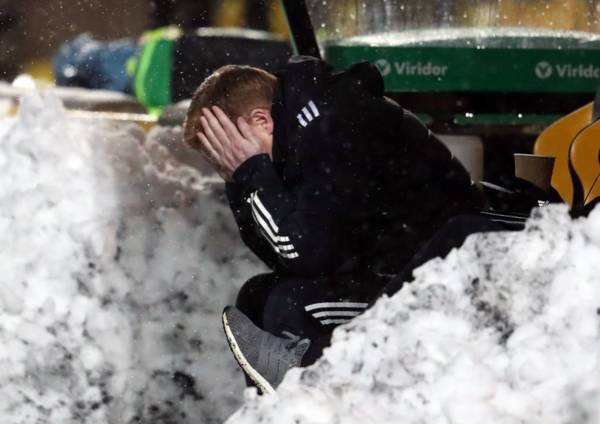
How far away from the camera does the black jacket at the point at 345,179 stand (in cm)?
288

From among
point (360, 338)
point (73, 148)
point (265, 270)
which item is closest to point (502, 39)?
point (265, 270)

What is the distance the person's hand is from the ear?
0.03 meters

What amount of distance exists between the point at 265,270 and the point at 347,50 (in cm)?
83

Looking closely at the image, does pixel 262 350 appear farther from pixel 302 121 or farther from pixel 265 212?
pixel 302 121

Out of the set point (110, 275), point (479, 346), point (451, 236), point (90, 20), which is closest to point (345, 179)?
point (451, 236)

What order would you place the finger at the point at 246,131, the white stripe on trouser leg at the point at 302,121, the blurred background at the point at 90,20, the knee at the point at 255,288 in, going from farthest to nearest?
the blurred background at the point at 90,20 → the knee at the point at 255,288 → the finger at the point at 246,131 → the white stripe on trouser leg at the point at 302,121

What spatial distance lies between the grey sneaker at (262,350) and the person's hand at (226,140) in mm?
400

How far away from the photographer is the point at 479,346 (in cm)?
204

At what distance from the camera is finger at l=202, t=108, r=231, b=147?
10.0ft

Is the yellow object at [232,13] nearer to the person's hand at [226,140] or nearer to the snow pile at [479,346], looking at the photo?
the person's hand at [226,140]

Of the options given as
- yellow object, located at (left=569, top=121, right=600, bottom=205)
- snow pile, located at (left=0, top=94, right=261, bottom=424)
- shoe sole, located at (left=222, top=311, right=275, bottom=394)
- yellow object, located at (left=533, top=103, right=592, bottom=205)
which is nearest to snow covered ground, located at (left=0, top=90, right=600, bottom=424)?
snow pile, located at (left=0, top=94, right=261, bottom=424)

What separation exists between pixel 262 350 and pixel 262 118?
0.64 meters

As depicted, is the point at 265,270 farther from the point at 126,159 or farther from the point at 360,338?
the point at 360,338

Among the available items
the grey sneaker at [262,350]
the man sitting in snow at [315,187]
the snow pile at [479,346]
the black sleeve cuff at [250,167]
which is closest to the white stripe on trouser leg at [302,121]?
the man sitting in snow at [315,187]
